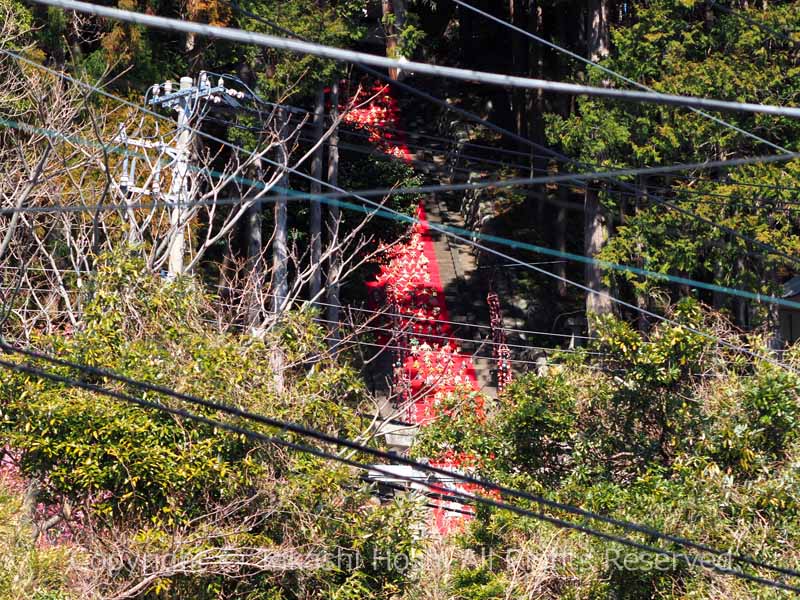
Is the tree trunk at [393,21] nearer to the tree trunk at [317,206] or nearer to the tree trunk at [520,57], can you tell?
the tree trunk at [317,206]

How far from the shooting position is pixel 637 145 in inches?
700

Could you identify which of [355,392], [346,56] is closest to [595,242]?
[355,392]

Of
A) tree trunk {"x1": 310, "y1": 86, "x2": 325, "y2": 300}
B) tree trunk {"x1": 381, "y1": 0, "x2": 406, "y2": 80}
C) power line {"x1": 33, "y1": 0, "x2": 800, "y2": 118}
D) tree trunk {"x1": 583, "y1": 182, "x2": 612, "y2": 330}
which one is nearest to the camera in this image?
power line {"x1": 33, "y1": 0, "x2": 800, "y2": 118}

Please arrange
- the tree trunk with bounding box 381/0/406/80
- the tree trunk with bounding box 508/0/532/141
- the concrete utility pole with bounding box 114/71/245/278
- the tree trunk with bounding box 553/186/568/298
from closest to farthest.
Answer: the concrete utility pole with bounding box 114/71/245/278, the tree trunk with bounding box 381/0/406/80, the tree trunk with bounding box 553/186/568/298, the tree trunk with bounding box 508/0/532/141

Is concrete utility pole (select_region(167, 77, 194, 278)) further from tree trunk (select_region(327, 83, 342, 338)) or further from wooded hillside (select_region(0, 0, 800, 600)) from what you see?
tree trunk (select_region(327, 83, 342, 338))

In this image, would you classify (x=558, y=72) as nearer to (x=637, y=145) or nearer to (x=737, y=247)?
(x=637, y=145)

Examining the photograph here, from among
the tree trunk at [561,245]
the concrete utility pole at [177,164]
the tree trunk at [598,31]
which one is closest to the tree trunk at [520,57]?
the tree trunk at [561,245]

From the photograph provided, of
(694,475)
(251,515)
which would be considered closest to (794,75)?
(694,475)

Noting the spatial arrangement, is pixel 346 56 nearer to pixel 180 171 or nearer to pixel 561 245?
pixel 180 171

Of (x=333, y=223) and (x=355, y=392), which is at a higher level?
(x=333, y=223)

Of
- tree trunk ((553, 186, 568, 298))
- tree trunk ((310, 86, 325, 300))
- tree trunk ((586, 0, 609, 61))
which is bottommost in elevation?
tree trunk ((553, 186, 568, 298))

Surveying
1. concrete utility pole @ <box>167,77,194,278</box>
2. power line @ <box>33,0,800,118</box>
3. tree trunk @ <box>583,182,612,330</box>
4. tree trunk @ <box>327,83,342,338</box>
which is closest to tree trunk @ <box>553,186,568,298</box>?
tree trunk @ <box>583,182,612,330</box>

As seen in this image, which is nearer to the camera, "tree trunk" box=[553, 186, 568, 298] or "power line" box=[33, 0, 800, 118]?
"power line" box=[33, 0, 800, 118]

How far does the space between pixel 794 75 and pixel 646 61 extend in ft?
7.47
